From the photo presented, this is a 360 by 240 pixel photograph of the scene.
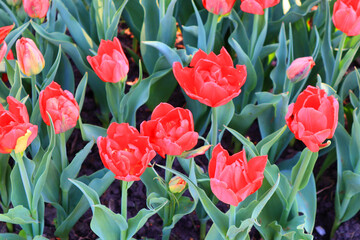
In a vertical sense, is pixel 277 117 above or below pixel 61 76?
below

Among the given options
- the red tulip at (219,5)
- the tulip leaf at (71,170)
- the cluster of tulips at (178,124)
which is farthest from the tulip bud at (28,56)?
the red tulip at (219,5)

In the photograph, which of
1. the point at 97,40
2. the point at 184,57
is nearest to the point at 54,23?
the point at 97,40

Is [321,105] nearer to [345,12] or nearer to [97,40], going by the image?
[345,12]

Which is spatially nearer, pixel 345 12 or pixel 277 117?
pixel 345 12

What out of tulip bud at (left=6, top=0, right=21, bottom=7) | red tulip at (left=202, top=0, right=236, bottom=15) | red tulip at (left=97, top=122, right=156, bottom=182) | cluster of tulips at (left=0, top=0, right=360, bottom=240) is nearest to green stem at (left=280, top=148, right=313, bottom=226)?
cluster of tulips at (left=0, top=0, right=360, bottom=240)

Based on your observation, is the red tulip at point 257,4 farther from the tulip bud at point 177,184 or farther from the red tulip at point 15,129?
the red tulip at point 15,129

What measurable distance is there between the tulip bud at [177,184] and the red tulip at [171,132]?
0.41 feet

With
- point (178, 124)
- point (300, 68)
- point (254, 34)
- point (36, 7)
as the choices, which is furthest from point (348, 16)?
point (36, 7)

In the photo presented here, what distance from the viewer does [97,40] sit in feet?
5.29

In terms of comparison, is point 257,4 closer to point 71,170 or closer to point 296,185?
point 296,185

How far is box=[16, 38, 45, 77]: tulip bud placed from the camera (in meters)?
1.17

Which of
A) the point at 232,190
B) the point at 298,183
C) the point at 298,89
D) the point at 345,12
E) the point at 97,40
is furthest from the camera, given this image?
the point at 97,40

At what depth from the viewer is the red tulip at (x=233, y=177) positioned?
858 millimetres

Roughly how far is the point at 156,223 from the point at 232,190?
64 cm
